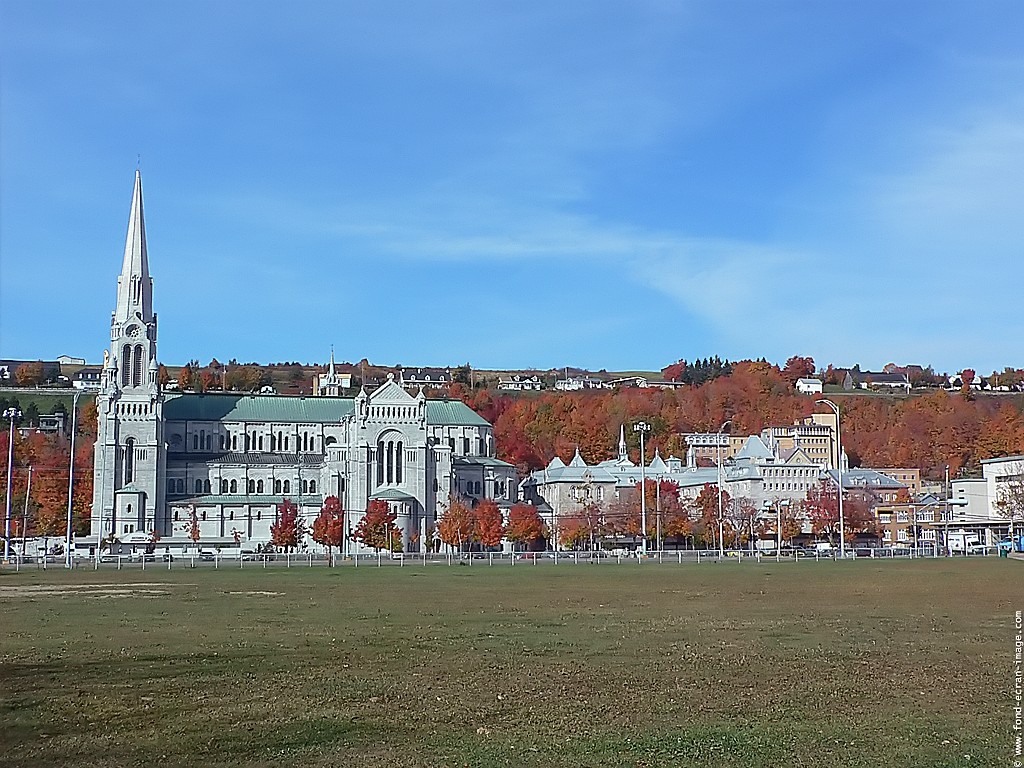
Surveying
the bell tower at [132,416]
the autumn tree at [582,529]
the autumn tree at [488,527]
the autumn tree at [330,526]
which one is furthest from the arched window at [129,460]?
the autumn tree at [582,529]

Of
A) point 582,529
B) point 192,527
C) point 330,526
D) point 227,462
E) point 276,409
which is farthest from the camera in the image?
point 276,409

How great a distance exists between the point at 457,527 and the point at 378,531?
809 cm

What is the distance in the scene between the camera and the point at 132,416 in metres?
141

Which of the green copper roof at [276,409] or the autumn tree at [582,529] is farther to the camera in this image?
the green copper roof at [276,409]

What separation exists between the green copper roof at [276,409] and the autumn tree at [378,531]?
3279 centimetres

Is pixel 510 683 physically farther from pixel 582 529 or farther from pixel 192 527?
pixel 192 527

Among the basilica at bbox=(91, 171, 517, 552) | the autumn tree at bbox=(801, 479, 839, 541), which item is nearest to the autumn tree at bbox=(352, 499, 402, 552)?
the basilica at bbox=(91, 171, 517, 552)

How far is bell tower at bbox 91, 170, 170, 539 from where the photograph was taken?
136m

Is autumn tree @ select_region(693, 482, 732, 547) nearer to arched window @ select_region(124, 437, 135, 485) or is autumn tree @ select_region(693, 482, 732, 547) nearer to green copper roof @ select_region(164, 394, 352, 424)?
green copper roof @ select_region(164, 394, 352, 424)

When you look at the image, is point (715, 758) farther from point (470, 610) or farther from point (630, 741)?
point (470, 610)

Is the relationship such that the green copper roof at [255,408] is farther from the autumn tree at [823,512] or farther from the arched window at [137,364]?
the autumn tree at [823,512]

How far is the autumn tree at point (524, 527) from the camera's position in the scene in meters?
125

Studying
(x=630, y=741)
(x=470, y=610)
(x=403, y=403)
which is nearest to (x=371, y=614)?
(x=470, y=610)

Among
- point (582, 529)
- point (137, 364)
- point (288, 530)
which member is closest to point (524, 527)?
point (582, 529)
